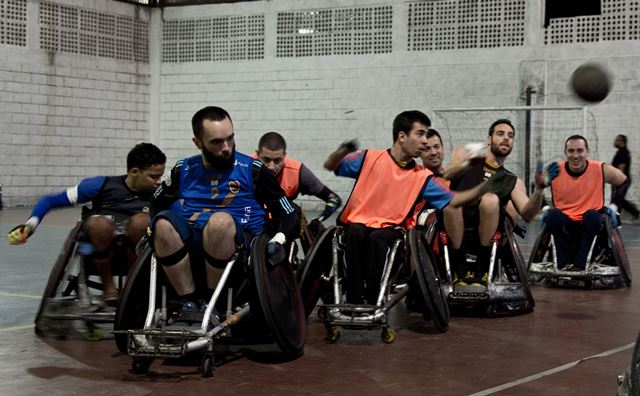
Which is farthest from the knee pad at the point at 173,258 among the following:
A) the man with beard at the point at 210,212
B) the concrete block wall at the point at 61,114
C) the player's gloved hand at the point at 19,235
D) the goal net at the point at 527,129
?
the concrete block wall at the point at 61,114

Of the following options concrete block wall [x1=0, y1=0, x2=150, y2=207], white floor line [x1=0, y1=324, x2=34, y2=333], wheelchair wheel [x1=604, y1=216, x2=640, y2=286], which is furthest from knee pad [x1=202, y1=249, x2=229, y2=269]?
concrete block wall [x1=0, y1=0, x2=150, y2=207]

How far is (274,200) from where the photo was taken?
218 inches

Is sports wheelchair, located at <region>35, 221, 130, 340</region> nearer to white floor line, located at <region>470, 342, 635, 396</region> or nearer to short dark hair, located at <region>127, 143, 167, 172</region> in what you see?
short dark hair, located at <region>127, 143, 167, 172</region>

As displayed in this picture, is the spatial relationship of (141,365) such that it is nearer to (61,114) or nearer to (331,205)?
(331,205)

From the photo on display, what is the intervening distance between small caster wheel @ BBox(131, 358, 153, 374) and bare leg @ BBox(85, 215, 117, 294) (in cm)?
134

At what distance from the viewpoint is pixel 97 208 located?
6.38 m

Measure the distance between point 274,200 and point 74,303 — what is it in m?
1.56

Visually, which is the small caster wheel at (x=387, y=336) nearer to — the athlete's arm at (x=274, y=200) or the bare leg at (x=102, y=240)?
the athlete's arm at (x=274, y=200)

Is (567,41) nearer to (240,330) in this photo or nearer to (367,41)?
(367,41)

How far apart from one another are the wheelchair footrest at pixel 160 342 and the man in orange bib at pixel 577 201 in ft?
17.7

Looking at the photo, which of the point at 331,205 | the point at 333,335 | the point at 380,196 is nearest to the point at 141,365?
the point at 333,335

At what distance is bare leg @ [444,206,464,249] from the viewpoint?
7355mm

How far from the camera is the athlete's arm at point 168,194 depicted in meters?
5.55

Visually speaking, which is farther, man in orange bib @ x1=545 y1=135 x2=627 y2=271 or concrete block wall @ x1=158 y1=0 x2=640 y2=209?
concrete block wall @ x1=158 y1=0 x2=640 y2=209
